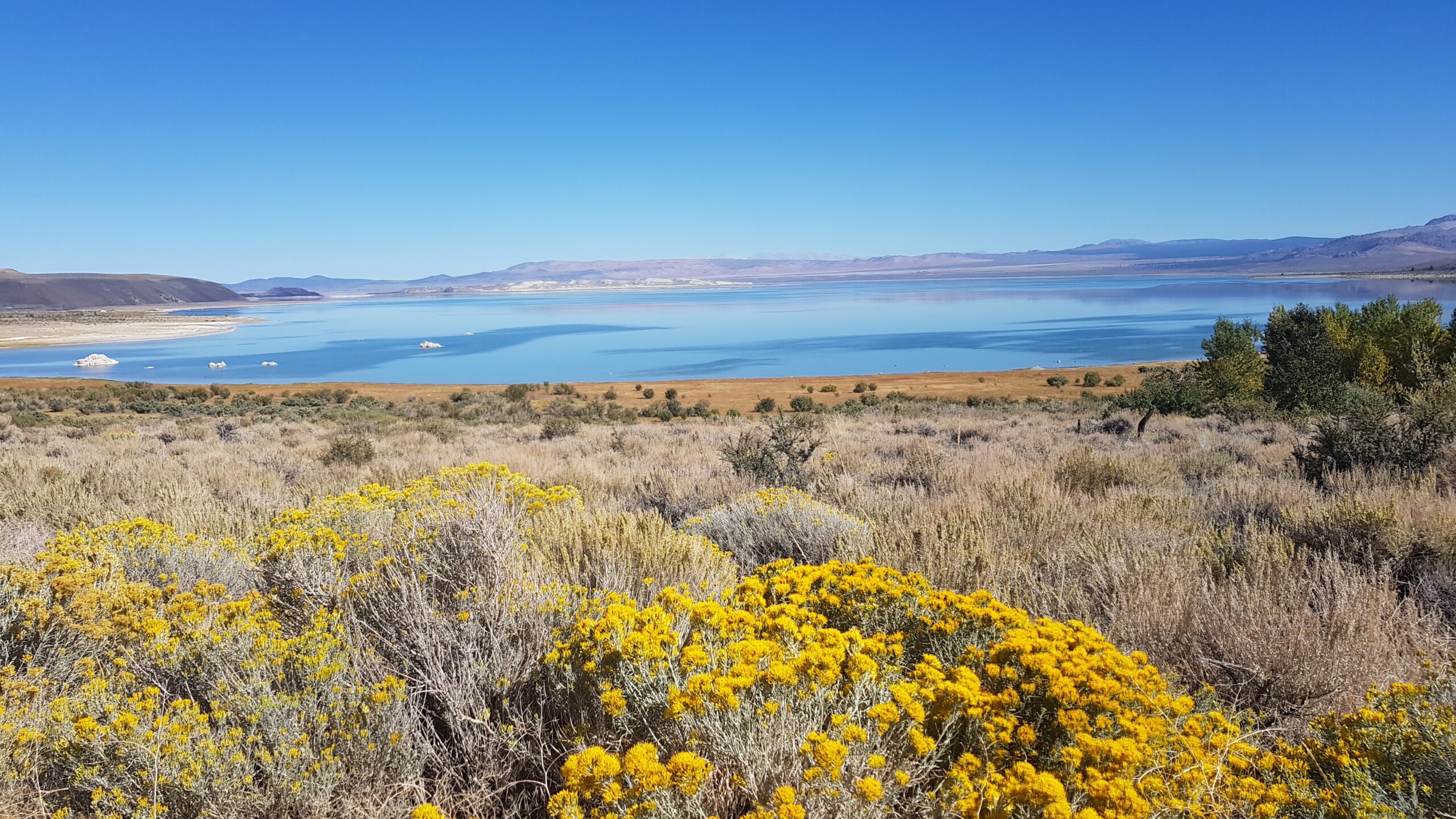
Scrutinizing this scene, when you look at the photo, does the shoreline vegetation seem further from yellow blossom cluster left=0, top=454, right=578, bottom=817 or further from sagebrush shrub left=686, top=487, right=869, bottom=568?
sagebrush shrub left=686, top=487, right=869, bottom=568

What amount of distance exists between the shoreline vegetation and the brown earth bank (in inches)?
1883

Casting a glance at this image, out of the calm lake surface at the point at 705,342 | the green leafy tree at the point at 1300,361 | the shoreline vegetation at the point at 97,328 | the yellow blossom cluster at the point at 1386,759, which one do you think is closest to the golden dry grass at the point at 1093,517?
the yellow blossom cluster at the point at 1386,759

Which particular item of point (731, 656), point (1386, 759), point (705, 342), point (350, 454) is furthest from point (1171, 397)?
point (705, 342)

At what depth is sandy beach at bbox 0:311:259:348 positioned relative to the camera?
79875 millimetres

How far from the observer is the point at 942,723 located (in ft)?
7.75

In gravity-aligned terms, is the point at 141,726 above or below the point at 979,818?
above

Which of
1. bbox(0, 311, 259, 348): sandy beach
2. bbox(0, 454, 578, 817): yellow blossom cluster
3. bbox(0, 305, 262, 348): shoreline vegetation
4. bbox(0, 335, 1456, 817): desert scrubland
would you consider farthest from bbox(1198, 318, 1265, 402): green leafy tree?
bbox(0, 311, 259, 348): sandy beach

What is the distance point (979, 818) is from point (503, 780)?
1.62 meters

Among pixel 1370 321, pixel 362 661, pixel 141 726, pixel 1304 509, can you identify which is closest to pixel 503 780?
pixel 362 661

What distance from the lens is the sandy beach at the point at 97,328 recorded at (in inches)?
3145

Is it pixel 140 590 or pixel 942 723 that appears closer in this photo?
pixel 942 723

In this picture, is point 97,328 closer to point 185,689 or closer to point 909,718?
point 185,689

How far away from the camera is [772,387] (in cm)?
4091

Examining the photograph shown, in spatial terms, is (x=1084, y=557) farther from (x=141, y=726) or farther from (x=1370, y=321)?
(x=1370, y=321)
